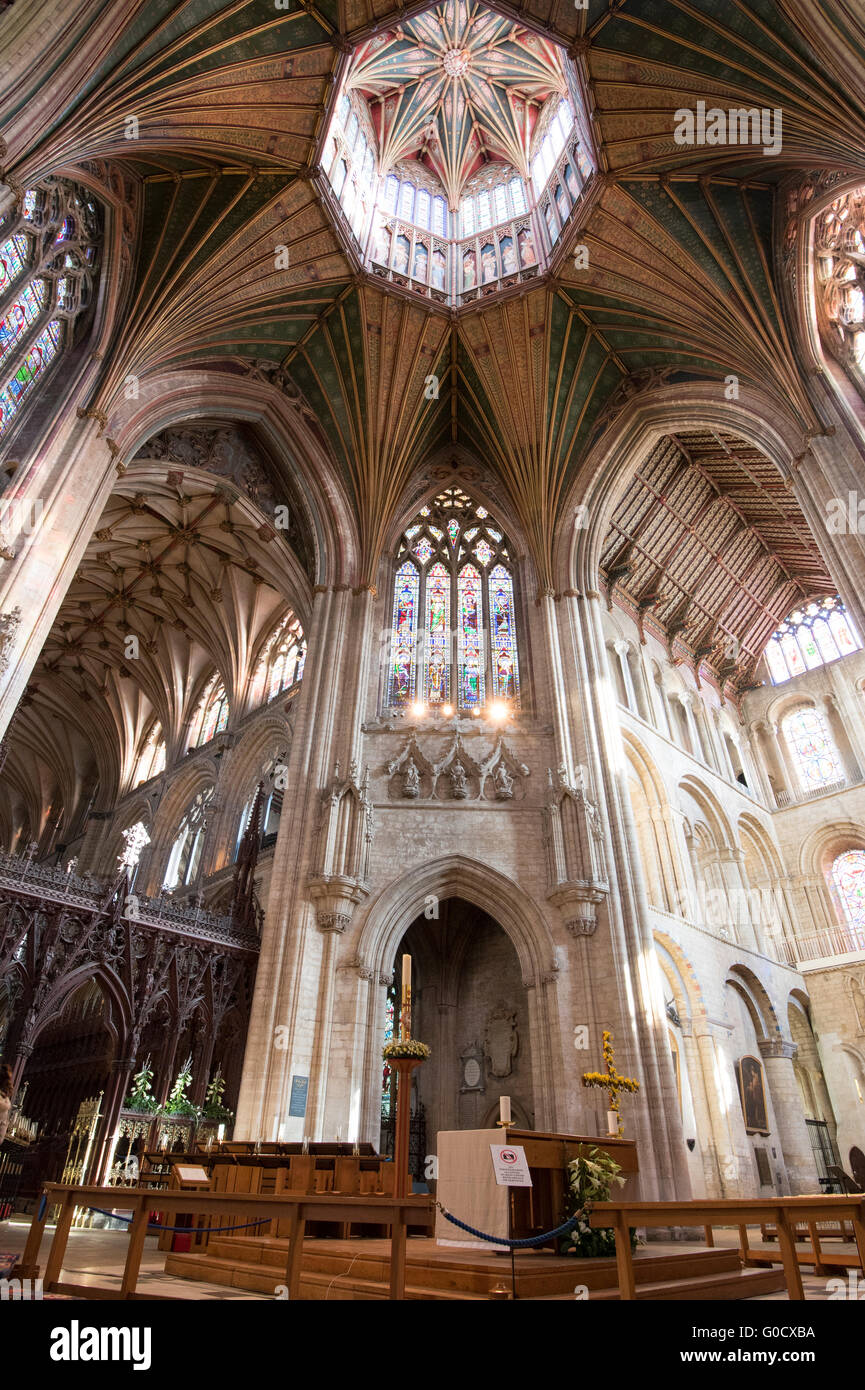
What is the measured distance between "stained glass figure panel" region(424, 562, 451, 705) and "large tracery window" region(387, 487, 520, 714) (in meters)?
0.02

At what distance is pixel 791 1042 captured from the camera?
63.8 ft

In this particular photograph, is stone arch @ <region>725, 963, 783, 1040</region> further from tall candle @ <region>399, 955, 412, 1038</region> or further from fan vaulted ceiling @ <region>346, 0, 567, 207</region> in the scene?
fan vaulted ceiling @ <region>346, 0, 567, 207</region>

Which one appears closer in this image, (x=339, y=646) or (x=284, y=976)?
(x=284, y=976)

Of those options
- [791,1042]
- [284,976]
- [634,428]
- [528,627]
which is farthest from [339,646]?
[791,1042]

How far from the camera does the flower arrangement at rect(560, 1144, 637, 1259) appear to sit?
5.82 metres

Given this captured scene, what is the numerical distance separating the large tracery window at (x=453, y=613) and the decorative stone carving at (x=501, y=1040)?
22.3 ft

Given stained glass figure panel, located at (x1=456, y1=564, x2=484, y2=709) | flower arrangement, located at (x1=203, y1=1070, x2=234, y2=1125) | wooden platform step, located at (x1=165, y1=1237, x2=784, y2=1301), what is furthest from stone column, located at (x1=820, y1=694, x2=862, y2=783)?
wooden platform step, located at (x1=165, y1=1237, x2=784, y2=1301)

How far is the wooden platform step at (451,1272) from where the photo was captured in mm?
4844

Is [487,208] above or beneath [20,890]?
above

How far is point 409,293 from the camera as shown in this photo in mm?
17625

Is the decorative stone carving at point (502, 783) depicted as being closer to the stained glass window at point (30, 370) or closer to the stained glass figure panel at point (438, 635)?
the stained glass figure panel at point (438, 635)

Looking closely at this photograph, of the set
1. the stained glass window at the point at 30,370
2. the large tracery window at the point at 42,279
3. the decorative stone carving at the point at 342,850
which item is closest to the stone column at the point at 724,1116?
the decorative stone carving at the point at 342,850

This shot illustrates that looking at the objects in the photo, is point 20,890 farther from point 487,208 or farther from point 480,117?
point 480,117
